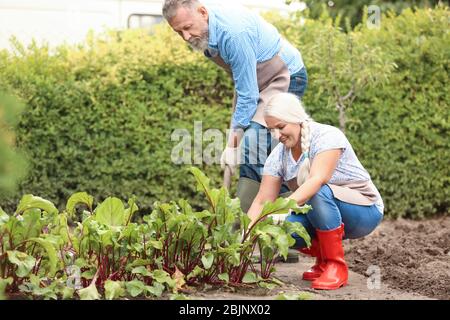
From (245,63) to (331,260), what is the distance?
111 centimetres

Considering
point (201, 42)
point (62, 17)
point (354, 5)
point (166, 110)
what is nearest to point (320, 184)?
point (201, 42)

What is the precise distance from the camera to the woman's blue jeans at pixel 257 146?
4.64 meters

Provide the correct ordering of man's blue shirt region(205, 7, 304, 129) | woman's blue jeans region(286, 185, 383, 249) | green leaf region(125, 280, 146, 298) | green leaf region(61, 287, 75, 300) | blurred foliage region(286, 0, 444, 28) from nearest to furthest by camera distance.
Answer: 1. green leaf region(61, 287, 75, 300)
2. green leaf region(125, 280, 146, 298)
3. woman's blue jeans region(286, 185, 383, 249)
4. man's blue shirt region(205, 7, 304, 129)
5. blurred foliage region(286, 0, 444, 28)

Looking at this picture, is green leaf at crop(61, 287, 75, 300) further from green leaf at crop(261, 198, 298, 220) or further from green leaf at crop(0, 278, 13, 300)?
green leaf at crop(261, 198, 298, 220)

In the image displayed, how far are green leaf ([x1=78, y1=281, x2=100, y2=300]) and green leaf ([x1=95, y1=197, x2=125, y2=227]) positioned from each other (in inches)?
18.8

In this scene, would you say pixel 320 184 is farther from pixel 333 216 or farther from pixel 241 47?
pixel 241 47

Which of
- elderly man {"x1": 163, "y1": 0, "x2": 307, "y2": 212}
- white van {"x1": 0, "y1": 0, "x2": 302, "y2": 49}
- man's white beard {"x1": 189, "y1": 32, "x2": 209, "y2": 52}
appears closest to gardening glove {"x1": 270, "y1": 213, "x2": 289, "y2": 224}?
elderly man {"x1": 163, "y1": 0, "x2": 307, "y2": 212}

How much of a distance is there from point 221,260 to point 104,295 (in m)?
0.56

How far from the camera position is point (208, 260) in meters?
3.67

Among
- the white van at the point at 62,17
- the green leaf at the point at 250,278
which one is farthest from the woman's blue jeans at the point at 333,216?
the white van at the point at 62,17

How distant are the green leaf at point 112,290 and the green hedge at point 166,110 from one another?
11.4 feet

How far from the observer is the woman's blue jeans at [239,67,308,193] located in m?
4.64

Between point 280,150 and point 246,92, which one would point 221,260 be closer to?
point 280,150

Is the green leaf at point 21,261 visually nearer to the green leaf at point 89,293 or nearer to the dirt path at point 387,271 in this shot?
the green leaf at point 89,293
